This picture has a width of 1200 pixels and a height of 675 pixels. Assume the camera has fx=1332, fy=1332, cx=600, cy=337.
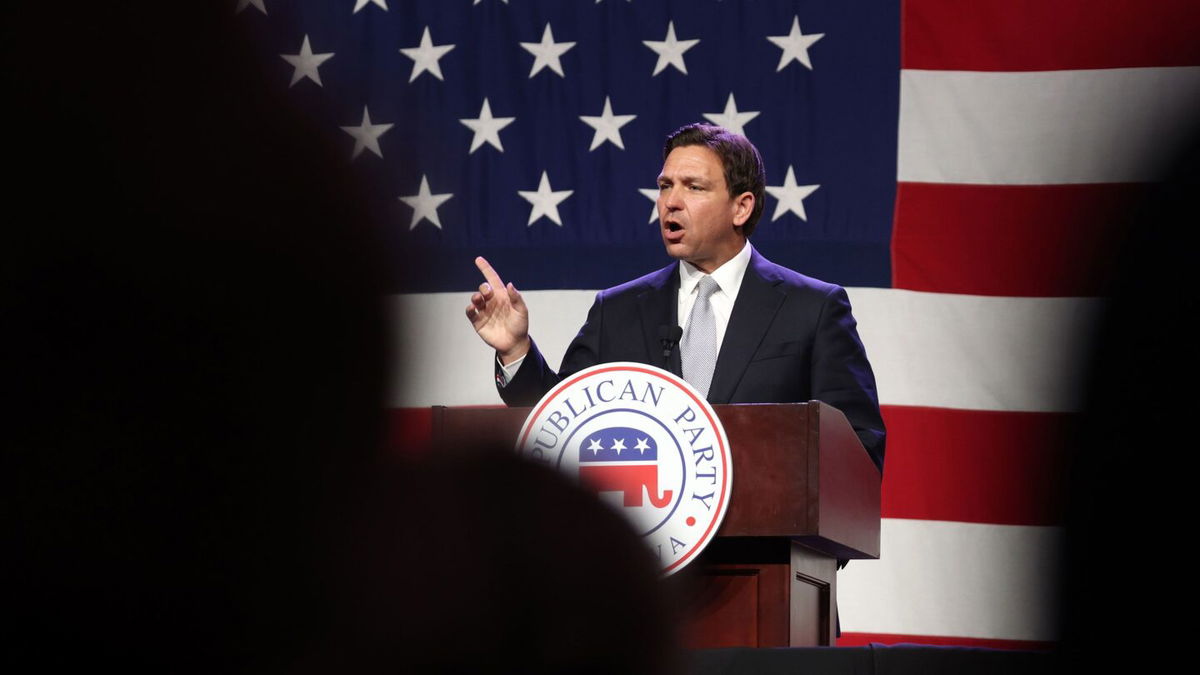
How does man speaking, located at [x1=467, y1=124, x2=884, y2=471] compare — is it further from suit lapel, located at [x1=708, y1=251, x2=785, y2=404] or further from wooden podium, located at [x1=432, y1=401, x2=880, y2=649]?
wooden podium, located at [x1=432, y1=401, x2=880, y2=649]

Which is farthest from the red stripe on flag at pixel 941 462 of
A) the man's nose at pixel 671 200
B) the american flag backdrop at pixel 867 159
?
the man's nose at pixel 671 200

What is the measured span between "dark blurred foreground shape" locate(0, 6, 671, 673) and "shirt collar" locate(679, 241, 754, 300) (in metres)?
2.45

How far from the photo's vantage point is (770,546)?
204 centimetres

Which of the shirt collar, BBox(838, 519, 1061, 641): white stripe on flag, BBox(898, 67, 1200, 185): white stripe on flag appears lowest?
BBox(838, 519, 1061, 641): white stripe on flag

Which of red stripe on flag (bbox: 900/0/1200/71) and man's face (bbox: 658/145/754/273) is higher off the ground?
red stripe on flag (bbox: 900/0/1200/71)

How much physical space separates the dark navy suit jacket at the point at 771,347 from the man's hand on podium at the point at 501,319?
9cm

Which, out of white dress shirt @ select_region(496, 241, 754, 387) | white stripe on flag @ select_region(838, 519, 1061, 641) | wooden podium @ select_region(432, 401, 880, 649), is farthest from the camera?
white stripe on flag @ select_region(838, 519, 1061, 641)

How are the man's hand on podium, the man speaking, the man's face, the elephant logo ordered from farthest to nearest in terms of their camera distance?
1. the man's face
2. the man speaking
3. the man's hand on podium
4. the elephant logo

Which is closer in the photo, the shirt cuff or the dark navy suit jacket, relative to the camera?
the shirt cuff

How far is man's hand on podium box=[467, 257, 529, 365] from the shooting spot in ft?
7.42

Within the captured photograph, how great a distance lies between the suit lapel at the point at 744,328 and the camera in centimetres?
250

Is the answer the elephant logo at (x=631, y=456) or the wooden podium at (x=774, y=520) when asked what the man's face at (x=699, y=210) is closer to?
the wooden podium at (x=774, y=520)

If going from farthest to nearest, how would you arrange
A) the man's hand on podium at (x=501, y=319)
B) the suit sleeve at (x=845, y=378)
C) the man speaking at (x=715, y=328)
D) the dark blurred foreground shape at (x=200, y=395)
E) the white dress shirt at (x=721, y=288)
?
the white dress shirt at (x=721, y=288) → the suit sleeve at (x=845, y=378) → the man speaking at (x=715, y=328) → the man's hand on podium at (x=501, y=319) → the dark blurred foreground shape at (x=200, y=395)

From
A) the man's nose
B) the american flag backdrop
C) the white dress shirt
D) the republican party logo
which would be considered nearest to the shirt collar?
the white dress shirt
